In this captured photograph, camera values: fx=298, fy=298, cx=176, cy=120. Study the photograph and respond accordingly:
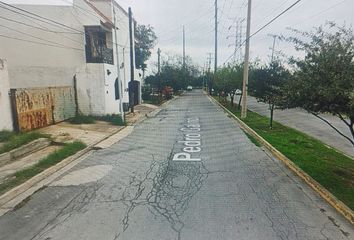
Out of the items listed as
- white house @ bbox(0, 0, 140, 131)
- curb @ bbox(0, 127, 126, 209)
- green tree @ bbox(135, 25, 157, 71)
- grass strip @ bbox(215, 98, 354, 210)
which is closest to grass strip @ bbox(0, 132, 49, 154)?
curb @ bbox(0, 127, 126, 209)

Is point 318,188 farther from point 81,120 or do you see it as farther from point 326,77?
point 81,120

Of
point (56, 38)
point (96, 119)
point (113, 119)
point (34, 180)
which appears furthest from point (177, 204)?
point (56, 38)

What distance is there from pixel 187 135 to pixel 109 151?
4207 mm

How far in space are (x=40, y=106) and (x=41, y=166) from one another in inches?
258

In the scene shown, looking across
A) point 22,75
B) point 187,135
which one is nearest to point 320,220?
point 187,135

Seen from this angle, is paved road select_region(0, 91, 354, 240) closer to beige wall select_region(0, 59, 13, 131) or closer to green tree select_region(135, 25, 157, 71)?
beige wall select_region(0, 59, 13, 131)

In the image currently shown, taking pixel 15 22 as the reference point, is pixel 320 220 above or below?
below

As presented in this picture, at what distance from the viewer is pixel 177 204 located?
5.91 meters

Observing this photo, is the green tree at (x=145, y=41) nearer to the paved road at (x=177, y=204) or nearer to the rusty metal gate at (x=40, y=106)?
the rusty metal gate at (x=40, y=106)

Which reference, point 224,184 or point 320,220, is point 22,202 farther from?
point 320,220

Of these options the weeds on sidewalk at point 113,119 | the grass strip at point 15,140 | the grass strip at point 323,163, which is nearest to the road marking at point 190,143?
the grass strip at point 323,163

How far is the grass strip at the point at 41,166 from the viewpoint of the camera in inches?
283

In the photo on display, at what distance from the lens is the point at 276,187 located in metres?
6.88

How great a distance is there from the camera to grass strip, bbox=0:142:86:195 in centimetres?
718
